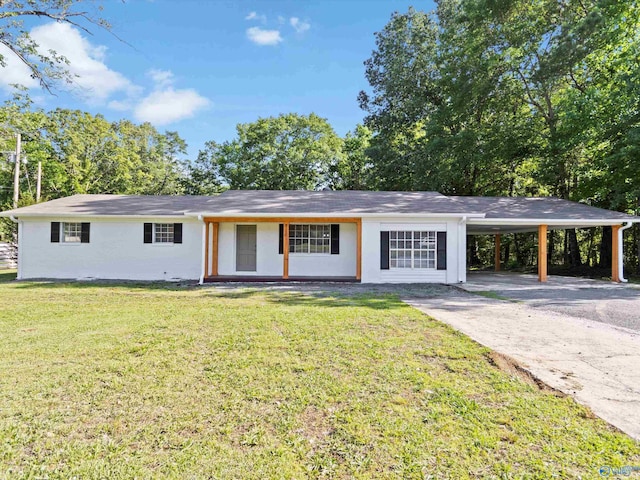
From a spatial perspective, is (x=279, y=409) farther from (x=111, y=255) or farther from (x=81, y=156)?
(x=81, y=156)

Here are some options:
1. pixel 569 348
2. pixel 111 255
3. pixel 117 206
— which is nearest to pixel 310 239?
pixel 111 255

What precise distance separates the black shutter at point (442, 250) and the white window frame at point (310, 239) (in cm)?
381

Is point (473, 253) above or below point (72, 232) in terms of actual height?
below

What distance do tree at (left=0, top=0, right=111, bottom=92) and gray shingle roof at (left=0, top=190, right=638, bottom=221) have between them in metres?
4.65

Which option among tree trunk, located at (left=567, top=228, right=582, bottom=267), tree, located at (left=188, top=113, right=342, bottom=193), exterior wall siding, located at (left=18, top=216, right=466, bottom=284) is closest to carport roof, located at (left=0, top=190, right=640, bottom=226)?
exterior wall siding, located at (left=18, top=216, right=466, bottom=284)

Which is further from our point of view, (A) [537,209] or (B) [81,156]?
(B) [81,156]

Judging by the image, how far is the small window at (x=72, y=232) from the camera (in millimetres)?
12961

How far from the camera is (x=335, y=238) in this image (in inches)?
517

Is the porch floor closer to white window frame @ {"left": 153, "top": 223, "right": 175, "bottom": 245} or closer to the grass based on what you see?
white window frame @ {"left": 153, "top": 223, "right": 175, "bottom": 245}

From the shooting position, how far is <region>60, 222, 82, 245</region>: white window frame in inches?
509

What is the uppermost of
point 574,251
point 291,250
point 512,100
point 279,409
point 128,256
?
point 512,100

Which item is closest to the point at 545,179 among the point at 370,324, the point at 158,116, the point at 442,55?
the point at 442,55

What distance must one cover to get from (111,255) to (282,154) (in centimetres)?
1777

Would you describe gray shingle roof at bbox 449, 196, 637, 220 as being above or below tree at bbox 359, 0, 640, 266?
below
